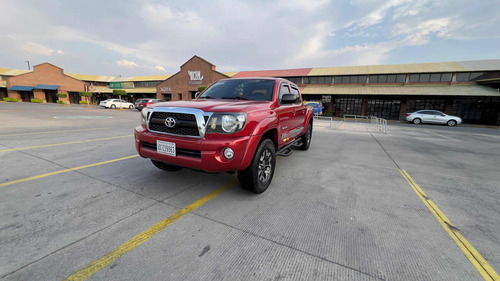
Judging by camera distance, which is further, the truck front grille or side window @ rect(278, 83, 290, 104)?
side window @ rect(278, 83, 290, 104)

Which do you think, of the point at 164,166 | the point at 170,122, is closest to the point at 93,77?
the point at 164,166

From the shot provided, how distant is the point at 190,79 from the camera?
36906 mm

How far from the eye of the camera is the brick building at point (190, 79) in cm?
3497

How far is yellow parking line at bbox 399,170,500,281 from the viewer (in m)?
1.83

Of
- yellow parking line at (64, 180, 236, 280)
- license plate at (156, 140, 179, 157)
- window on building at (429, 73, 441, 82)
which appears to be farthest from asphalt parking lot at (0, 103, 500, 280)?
window on building at (429, 73, 441, 82)

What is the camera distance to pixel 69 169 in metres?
4.02

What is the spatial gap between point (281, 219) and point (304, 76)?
107 feet

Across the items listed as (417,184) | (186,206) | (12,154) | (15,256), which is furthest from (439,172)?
(12,154)

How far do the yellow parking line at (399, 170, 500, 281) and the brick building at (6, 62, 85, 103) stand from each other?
59335 millimetres

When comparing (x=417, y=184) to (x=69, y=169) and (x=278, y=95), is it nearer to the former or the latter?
(x=278, y=95)

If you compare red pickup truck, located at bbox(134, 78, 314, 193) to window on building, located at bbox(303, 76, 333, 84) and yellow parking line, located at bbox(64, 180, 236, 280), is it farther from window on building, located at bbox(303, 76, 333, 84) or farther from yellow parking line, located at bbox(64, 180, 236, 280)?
window on building, located at bbox(303, 76, 333, 84)

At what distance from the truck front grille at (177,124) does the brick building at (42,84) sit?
56215mm

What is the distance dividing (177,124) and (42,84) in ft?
191

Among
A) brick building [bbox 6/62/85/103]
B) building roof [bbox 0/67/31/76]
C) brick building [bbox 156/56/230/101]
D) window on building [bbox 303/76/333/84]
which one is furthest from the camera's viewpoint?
building roof [bbox 0/67/31/76]
